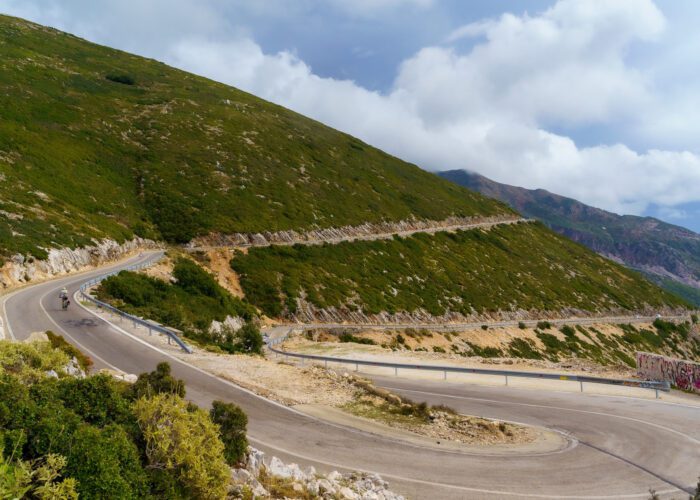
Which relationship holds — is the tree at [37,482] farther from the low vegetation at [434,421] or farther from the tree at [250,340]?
the tree at [250,340]

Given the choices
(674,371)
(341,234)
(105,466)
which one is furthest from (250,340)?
(341,234)

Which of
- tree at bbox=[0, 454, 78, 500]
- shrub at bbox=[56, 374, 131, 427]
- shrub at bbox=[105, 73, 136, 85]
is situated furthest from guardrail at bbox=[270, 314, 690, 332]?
shrub at bbox=[105, 73, 136, 85]

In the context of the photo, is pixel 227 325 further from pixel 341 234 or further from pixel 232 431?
pixel 341 234

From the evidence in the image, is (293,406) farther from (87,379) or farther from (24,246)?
(24,246)

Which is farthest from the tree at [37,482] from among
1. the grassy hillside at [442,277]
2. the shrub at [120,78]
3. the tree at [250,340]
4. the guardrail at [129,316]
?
the shrub at [120,78]

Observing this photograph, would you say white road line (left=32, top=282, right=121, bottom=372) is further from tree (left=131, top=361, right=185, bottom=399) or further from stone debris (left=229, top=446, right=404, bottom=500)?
stone debris (left=229, top=446, right=404, bottom=500)

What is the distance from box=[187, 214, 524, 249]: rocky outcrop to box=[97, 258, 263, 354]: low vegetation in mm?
12330

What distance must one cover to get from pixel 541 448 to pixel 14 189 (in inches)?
2032

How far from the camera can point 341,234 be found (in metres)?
74.0

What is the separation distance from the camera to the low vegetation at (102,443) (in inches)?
235

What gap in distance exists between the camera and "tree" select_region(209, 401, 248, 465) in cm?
963

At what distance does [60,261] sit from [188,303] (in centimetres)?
1178

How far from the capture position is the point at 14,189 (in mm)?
43906

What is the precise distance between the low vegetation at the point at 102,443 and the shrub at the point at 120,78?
357ft
